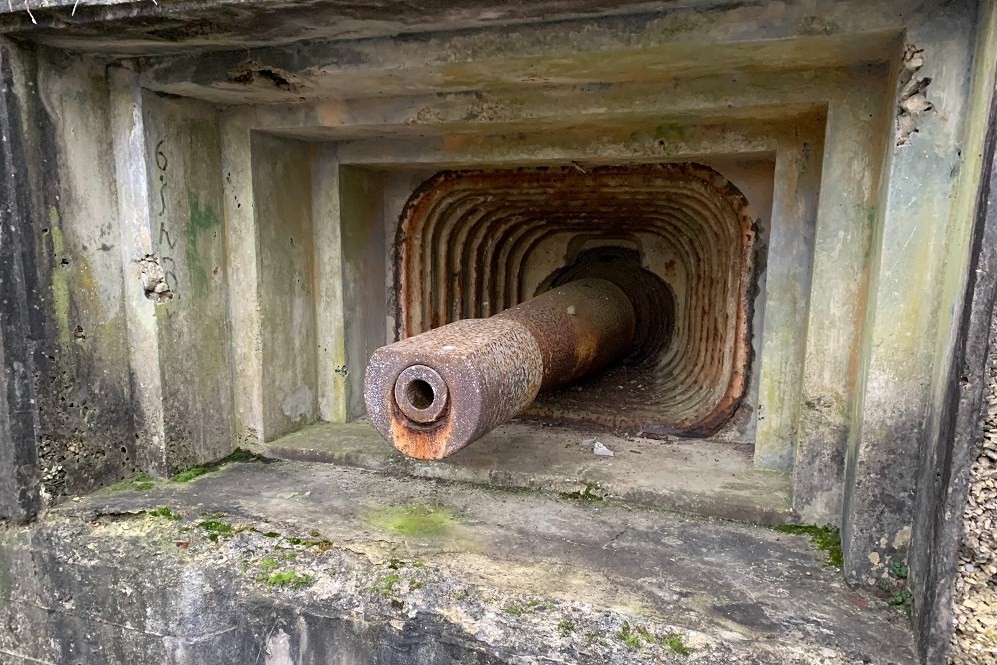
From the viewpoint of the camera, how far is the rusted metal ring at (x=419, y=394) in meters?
2.13

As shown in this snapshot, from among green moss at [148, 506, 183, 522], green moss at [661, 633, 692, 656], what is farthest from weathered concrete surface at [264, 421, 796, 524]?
green moss at [661, 633, 692, 656]

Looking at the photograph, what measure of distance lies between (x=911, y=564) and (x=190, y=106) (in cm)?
351

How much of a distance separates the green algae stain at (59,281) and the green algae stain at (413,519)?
5.01 feet

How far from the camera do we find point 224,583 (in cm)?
232

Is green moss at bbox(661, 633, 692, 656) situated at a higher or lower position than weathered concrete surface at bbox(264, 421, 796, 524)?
lower

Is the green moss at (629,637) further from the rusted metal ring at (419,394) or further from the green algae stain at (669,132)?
the green algae stain at (669,132)

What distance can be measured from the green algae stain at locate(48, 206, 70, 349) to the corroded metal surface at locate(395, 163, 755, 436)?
5.90 feet

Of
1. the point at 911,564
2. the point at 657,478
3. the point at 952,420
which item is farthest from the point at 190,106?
the point at 911,564

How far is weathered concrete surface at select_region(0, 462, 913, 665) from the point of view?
6.38 feet

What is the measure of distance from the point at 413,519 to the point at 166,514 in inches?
42.3

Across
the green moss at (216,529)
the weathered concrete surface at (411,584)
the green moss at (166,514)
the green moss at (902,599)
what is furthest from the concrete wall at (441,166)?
the green moss at (216,529)

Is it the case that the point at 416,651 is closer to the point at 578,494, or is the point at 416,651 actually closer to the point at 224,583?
the point at 224,583

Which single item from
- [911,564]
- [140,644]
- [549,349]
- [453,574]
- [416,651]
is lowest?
[140,644]

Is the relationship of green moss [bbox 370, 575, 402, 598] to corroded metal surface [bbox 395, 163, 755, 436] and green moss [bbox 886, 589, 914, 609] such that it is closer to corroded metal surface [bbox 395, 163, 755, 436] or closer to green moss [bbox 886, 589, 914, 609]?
green moss [bbox 886, 589, 914, 609]
